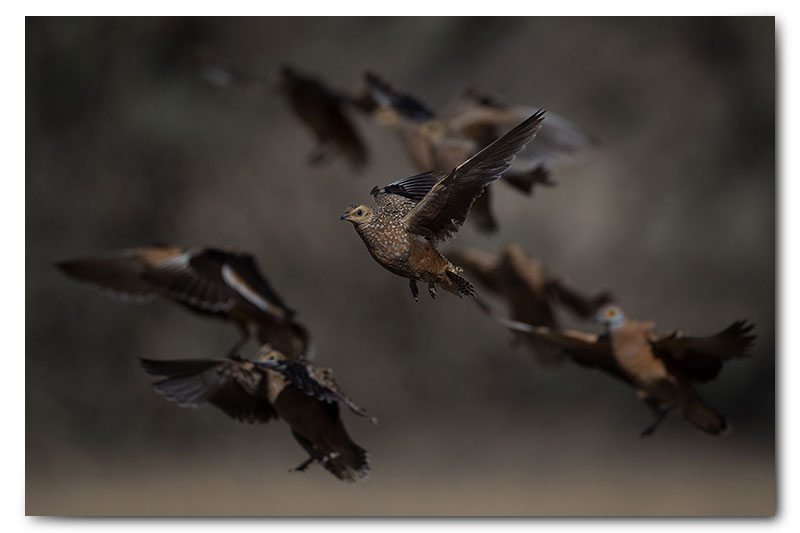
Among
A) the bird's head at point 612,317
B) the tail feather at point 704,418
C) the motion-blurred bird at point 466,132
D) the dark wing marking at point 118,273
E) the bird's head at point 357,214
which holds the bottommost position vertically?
the tail feather at point 704,418

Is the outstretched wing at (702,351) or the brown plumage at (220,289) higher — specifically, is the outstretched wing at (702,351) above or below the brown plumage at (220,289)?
below

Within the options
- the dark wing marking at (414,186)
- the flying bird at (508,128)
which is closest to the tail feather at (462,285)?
the dark wing marking at (414,186)

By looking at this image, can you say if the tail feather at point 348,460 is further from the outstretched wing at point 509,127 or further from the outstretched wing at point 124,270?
the outstretched wing at point 509,127

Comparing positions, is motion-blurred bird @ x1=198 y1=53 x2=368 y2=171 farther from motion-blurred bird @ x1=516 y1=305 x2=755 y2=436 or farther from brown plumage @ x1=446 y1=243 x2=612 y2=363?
motion-blurred bird @ x1=516 y1=305 x2=755 y2=436

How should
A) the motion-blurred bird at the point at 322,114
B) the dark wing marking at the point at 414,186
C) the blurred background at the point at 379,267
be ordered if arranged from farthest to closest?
the blurred background at the point at 379,267 < the motion-blurred bird at the point at 322,114 < the dark wing marking at the point at 414,186

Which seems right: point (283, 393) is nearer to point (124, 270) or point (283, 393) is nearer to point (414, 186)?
point (414, 186)

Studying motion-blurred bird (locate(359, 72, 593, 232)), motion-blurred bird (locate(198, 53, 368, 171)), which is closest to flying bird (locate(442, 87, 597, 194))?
motion-blurred bird (locate(359, 72, 593, 232))
